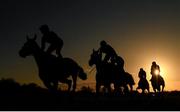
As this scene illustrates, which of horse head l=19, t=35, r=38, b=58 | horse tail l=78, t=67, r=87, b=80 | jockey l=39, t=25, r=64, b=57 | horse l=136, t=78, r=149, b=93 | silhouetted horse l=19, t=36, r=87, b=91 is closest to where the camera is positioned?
silhouetted horse l=19, t=36, r=87, b=91

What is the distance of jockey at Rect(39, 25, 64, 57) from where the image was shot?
2069 cm

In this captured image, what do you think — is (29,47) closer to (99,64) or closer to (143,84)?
(99,64)

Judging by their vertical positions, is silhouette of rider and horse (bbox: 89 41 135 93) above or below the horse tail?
above

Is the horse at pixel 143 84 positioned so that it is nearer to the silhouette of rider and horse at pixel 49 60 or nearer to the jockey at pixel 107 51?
the jockey at pixel 107 51

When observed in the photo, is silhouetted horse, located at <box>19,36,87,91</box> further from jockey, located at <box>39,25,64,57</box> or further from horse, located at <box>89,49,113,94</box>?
horse, located at <box>89,49,113,94</box>

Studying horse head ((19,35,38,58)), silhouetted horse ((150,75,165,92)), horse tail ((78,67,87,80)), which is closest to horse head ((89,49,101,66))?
horse tail ((78,67,87,80))

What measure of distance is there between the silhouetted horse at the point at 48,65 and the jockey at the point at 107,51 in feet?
17.4

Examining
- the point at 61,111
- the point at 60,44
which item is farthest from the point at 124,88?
the point at 61,111

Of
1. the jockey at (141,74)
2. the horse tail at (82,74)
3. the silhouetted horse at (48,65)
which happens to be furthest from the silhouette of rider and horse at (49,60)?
the jockey at (141,74)

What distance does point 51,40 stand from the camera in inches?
822

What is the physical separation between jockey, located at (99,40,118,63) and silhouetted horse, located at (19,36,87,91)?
17.4 feet

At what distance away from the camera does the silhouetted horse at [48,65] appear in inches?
795

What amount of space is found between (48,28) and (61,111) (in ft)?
20.8

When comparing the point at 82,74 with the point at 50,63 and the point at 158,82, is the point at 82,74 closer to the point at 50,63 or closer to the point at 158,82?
the point at 50,63
